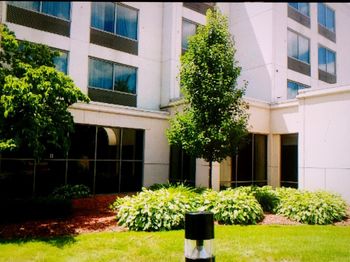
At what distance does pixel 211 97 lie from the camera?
41.6 feet

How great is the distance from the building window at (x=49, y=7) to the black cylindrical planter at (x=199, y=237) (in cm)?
1577

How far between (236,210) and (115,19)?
44.9 ft

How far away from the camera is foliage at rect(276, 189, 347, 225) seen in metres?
10.8

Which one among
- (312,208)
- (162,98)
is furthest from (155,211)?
(162,98)

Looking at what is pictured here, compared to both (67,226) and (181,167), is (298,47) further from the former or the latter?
(67,226)

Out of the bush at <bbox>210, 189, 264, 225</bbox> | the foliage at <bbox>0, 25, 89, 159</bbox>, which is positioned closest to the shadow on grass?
the foliage at <bbox>0, 25, 89, 159</bbox>

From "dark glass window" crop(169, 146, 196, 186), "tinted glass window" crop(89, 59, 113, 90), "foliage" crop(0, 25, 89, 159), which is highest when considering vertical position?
"tinted glass window" crop(89, 59, 113, 90)

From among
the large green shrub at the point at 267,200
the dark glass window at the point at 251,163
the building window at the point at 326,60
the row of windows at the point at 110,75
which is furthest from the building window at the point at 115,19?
the building window at the point at 326,60

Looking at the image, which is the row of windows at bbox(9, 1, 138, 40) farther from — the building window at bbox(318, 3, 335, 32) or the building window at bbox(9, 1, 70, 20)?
the building window at bbox(318, 3, 335, 32)

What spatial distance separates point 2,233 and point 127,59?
12.9 meters

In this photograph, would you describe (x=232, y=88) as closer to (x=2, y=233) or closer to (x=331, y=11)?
(x=2, y=233)

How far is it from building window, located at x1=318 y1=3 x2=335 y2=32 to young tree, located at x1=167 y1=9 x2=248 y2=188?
1575cm

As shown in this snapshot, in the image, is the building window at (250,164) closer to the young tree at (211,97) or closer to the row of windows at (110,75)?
the young tree at (211,97)

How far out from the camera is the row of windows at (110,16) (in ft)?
56.6
